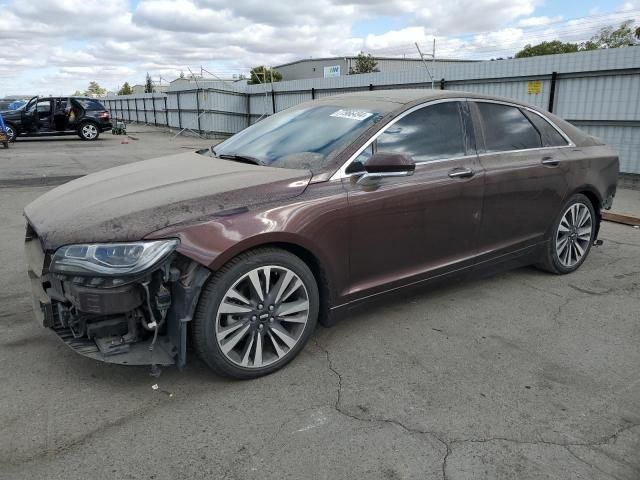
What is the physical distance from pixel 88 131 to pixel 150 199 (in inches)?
846

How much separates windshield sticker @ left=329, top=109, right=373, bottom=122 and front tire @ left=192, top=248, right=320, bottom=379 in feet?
3.75

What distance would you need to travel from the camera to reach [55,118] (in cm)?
2088

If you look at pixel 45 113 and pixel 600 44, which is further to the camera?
pixel 600 44

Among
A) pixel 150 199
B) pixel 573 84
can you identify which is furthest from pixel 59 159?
pixel 150 199

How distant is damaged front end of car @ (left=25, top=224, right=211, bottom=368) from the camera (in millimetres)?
2574

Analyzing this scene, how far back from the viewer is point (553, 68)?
10766 millimetres

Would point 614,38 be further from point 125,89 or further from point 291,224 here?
point 125,89

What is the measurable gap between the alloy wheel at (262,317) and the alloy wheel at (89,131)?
71.0 feet

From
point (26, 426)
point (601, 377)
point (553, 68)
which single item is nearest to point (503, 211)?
point (601, 377)

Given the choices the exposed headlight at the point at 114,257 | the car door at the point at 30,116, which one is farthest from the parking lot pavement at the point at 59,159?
the exposed headlight at the point at 114,257

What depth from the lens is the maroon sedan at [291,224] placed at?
106 inches

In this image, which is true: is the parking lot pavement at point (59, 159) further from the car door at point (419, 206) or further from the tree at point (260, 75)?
the tree at point (260, 75)

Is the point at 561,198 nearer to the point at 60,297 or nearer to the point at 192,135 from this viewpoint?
the point at 60,297

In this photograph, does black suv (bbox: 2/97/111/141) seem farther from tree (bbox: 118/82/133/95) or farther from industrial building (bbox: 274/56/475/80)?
tree (bbox: 118/82/133/95)
